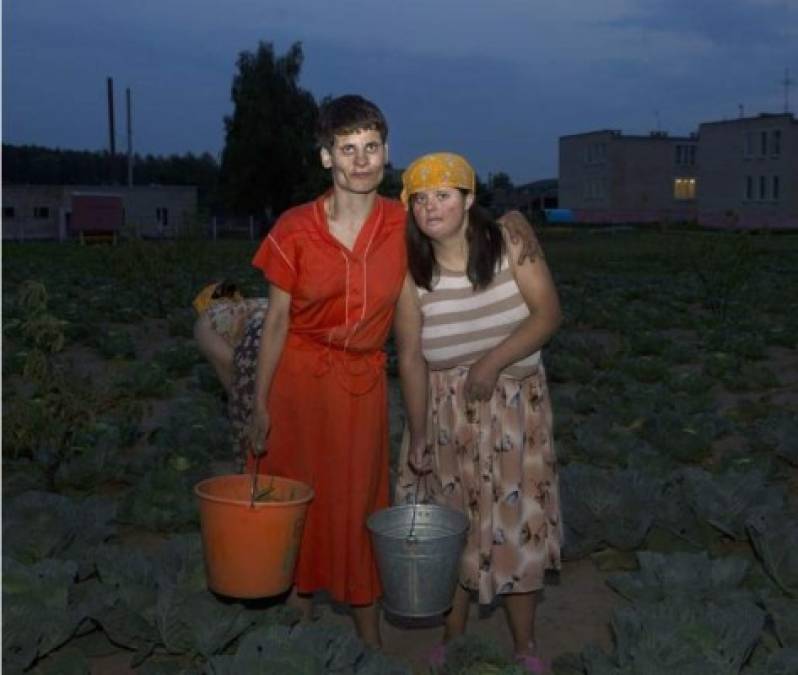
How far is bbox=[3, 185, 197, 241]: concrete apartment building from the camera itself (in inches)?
2153

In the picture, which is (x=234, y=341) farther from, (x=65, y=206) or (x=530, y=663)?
(x=65, y=206)

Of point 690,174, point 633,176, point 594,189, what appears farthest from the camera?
point 690,174

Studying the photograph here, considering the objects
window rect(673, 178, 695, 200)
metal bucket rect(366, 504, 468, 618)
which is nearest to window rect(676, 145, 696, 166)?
window rect(673, 178, 695, 200)

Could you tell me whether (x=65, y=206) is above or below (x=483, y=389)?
above

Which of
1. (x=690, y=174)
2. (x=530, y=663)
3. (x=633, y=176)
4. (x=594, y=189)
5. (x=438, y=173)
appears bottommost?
(x=530, y=663)

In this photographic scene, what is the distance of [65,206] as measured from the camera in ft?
185

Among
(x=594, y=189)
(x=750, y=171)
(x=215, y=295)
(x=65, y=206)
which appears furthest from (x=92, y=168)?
(x=215, y=295)

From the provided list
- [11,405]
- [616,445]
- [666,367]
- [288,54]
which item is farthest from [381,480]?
[288,54]

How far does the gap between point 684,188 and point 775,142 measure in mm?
12314

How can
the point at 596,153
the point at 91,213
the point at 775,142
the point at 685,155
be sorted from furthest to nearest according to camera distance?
the point at 685,155, the point at 596,153, the point at 775,142, the point at 91,213

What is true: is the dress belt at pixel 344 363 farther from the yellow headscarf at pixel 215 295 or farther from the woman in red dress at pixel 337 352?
the yellow headscarf at pixel 215 295

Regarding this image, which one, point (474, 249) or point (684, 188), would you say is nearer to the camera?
point (474, 249)

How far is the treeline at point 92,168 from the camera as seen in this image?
9012 centimetres

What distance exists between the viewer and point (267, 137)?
52.4 metres
